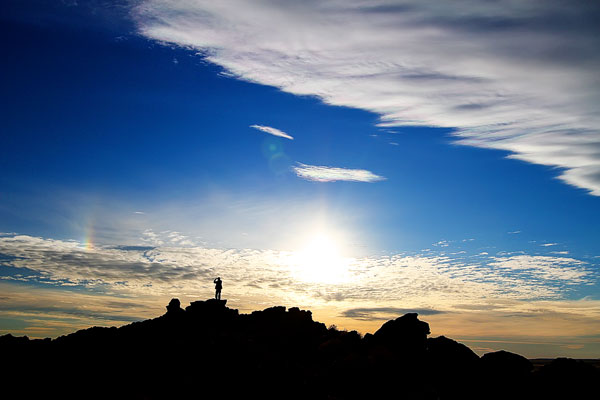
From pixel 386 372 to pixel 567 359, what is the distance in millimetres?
16598

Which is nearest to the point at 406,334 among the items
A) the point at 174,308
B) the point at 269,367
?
the point at 269,367

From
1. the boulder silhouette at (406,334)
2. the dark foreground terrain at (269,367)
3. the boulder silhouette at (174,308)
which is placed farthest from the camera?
the boulder silhouette at (174,308)

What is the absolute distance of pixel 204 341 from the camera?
45.7m

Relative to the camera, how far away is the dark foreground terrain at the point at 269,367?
37.4 meters

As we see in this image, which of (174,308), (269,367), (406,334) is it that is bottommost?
(269,367)

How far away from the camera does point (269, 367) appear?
1629 inches

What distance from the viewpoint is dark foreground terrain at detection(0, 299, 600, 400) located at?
37.4 meters

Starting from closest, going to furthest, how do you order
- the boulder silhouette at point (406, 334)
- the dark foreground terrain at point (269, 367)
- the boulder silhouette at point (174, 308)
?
the dark foreground terrain at point (269, 367), the boulder silhouette at point (406, 334), the boulder silhouette at point (174, 308)

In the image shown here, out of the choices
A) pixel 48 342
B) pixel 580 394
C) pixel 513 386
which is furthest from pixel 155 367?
pixel 580 394

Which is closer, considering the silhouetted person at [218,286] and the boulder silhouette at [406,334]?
the boulder silhouette at [406,334]

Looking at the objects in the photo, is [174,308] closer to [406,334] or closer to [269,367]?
[269,367]

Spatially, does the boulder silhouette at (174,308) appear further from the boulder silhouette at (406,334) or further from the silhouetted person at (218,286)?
the boulder silhouette at (406,334)

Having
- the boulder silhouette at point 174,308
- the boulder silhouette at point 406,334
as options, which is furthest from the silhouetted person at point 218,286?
the boulder silhouette at point 406,334

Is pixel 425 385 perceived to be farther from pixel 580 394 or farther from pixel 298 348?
pixel 298 348
